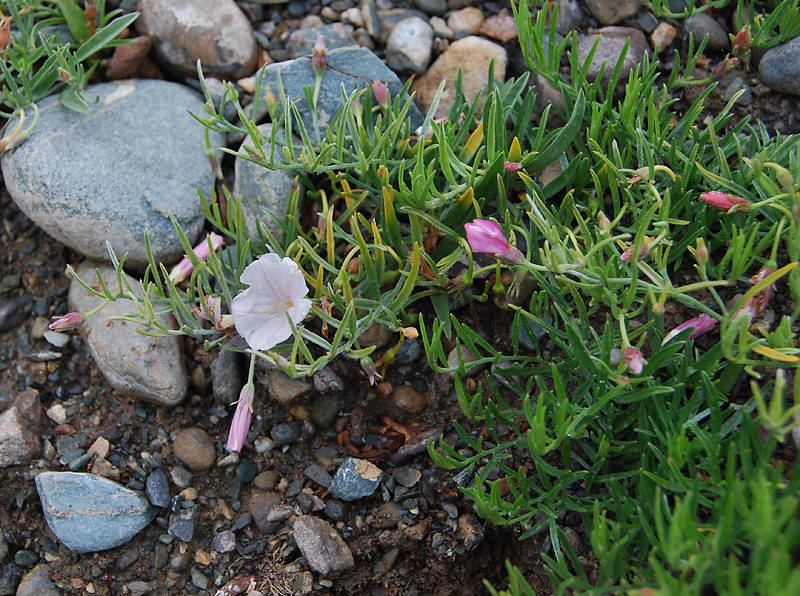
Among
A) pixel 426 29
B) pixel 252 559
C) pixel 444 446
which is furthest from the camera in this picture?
pixel 426 29

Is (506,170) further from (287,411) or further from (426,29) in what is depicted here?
(287,411)

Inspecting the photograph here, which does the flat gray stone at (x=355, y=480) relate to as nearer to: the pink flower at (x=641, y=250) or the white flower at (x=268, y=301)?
the white flower at (x=268, y=301)

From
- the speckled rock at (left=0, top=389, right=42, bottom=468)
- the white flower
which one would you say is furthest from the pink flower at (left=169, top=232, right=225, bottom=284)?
the speckled rock at (left=0, top=389, right=42, bottom=468)

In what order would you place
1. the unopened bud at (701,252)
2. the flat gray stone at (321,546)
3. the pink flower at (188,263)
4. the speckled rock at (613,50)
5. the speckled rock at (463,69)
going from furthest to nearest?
the speckled rock at (463,69), the speckled rock at (613,50), the pink flower at (188,263), the flat gray stone at (321,546), the unopened bud at (701,252)

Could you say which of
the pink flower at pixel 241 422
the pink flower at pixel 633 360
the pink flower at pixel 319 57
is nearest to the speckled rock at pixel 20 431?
the pink flower at pixel 241 422

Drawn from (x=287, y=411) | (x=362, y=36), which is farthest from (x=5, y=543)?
(x=362, y=36)

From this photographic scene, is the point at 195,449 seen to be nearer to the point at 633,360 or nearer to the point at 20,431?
the point at 20,431

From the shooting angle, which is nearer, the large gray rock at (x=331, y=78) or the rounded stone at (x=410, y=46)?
the large gray rock at (x=331, y=78)
